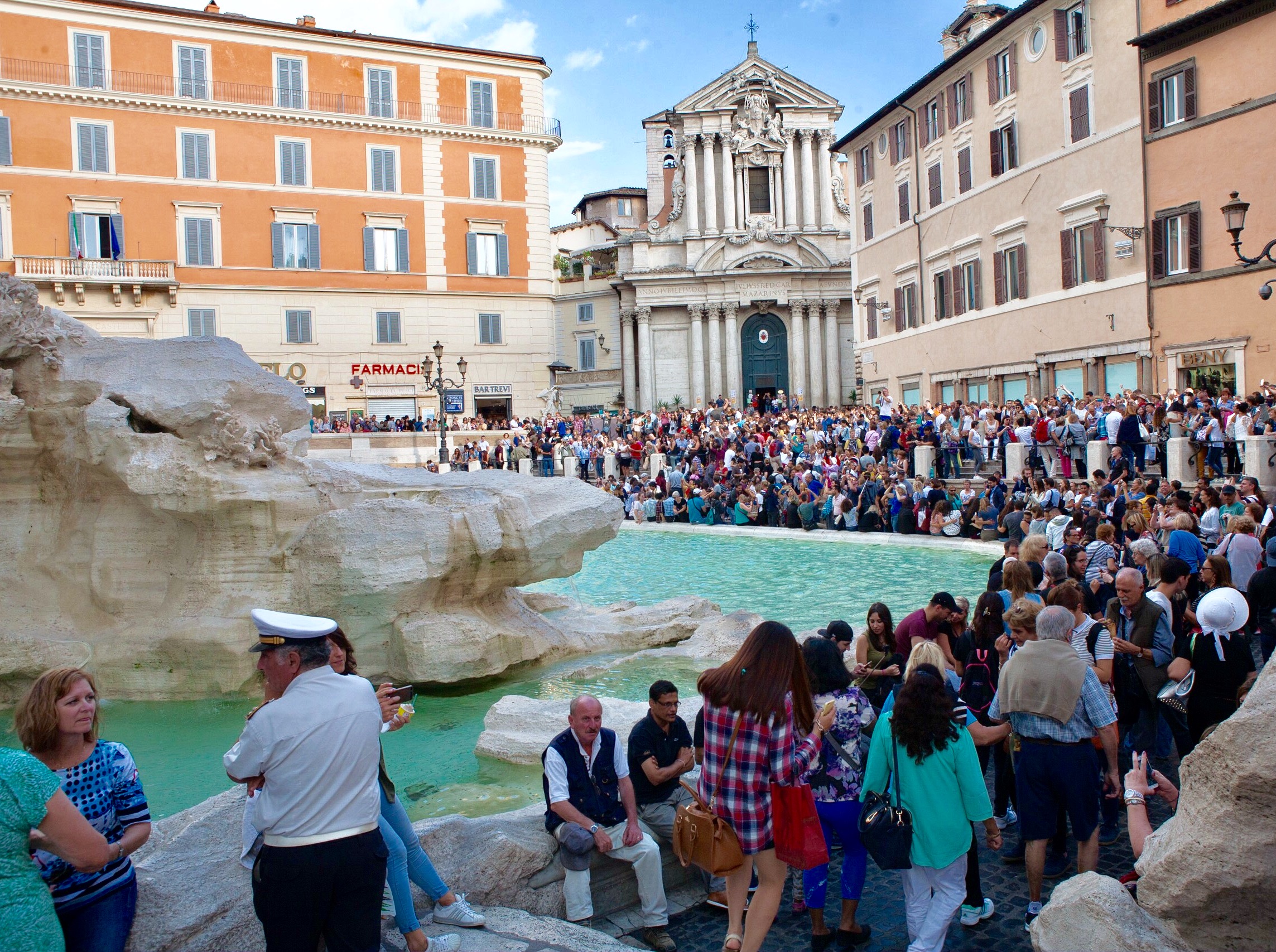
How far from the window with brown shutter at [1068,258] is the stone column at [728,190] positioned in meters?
24.2

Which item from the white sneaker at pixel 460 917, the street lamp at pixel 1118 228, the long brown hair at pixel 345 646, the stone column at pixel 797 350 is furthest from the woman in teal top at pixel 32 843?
the stone column at pixel 797 350

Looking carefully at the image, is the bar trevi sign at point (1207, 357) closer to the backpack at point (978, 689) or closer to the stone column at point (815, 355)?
the backpack at point (978, 689)

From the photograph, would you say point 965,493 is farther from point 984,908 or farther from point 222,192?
point 222,192

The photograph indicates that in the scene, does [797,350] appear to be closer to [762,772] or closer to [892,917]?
[892,917]

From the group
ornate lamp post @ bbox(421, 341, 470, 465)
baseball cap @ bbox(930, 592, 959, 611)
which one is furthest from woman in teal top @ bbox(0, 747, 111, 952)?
ornate lamp post @ bbox(421, 341, 470, 465)

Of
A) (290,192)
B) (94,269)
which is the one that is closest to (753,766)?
(94,269)

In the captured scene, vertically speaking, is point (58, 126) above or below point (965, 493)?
above

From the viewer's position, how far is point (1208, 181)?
21781mm

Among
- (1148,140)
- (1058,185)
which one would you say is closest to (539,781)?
(1148,140)

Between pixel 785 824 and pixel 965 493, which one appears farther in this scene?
pixel 965 493

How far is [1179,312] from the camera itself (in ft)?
73.9

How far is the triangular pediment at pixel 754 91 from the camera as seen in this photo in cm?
4822

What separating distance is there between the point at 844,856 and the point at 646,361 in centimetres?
4464

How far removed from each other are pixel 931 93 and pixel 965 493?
17.6 metres
